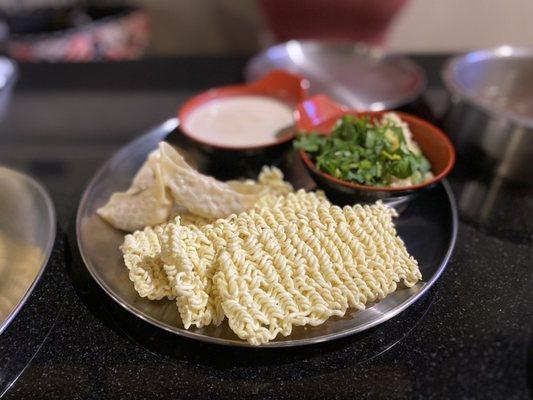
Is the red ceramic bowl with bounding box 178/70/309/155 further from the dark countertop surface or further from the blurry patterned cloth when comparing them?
the blurry patterned cloth

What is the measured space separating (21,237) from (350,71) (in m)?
1.52

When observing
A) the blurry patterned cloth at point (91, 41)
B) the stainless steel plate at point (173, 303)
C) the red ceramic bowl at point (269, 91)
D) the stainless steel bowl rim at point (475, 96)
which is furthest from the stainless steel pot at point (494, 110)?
the blurry patterned cloth at point (91, 41)

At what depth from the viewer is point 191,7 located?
3441 millimetres

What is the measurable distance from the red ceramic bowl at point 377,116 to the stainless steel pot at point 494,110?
0.16 meters

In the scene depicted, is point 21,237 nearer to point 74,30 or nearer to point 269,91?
point 269,91

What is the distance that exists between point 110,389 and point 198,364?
19 cm

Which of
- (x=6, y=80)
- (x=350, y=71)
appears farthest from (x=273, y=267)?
(x=6, y=80)

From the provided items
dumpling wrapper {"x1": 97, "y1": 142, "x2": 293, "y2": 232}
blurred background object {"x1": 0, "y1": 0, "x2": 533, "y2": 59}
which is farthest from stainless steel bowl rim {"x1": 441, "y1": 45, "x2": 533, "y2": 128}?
blurred background object {"x1": 0, "y1": 0, "x2": 533, "y2": 59}

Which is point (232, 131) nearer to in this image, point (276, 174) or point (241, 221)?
point (276, 174)

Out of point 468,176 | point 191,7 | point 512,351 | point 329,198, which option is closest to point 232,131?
point 329,198

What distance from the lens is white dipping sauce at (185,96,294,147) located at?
5.18ft

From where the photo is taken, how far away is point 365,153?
4.36 ft

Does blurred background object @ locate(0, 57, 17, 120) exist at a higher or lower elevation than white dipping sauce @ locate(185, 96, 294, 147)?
higher

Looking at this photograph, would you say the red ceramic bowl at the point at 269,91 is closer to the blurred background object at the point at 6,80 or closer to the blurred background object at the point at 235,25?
the blurred background object at the point at 6,80
